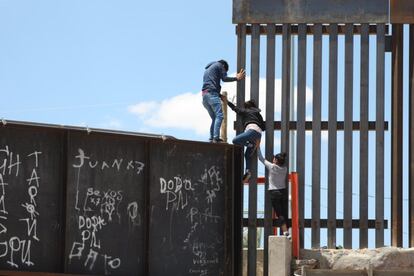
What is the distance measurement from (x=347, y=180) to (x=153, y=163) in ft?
12.6

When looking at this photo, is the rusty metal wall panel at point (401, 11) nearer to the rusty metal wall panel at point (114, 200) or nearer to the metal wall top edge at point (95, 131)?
the rusty metal wall panel at point (114, 200)

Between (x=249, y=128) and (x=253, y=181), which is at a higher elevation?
(x=249, y=128)

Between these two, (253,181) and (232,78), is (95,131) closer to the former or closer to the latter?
(232,78)

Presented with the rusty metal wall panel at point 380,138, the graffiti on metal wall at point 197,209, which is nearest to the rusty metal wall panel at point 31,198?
the graffiti on metal wall at point 197,209

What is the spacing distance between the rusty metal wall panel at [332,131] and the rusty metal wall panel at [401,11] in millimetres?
1064

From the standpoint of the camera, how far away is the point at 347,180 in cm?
1719

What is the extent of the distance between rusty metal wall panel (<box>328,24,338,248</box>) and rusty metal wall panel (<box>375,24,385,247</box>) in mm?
766

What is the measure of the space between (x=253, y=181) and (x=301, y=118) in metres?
1.46

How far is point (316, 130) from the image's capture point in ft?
57.0

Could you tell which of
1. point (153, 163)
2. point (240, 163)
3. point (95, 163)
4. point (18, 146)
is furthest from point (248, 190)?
point (18, 146)

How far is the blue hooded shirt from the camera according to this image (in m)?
17.1

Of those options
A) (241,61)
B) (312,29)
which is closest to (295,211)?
(241,61)

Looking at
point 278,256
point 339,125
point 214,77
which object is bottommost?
point 278,256

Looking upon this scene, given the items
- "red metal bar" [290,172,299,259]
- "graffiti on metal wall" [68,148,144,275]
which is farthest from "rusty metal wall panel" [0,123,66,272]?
"red metal bar" [290,172,299,259]
